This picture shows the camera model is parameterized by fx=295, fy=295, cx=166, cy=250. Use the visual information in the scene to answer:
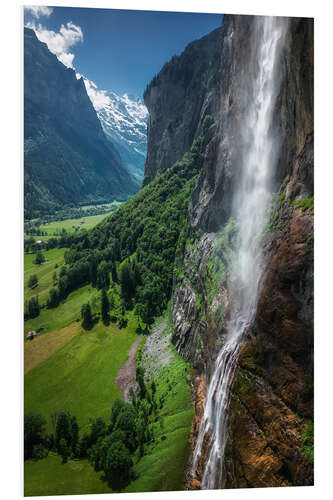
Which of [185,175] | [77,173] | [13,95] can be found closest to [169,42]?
[13,95]

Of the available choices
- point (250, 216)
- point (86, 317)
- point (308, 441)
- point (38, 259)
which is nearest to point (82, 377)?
point (86, 317)

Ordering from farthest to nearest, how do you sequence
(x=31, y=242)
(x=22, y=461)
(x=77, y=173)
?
1. (x=77, y=173)
2. (x=31, y=242)
3. (x=22, y=461)

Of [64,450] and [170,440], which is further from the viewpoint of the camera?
[170,440]

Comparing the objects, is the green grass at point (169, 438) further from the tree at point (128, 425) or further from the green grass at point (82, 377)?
the green grass at point (82, 377)

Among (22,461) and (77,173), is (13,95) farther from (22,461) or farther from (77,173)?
(77,173)

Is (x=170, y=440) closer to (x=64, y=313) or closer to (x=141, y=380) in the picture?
(x=141, y=380)

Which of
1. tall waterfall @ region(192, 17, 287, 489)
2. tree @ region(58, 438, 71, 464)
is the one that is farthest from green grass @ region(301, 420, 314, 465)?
tree @ region(58, 438, 71, 464)
